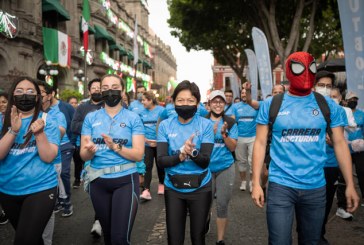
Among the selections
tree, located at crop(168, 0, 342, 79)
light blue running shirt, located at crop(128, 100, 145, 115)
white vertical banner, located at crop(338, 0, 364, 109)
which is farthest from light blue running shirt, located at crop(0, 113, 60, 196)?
tree, located at crop(168, 0, 342, 79)

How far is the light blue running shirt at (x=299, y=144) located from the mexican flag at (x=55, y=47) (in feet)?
72.1

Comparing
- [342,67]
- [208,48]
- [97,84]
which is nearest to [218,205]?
[97,84]

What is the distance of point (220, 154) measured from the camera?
461 cm

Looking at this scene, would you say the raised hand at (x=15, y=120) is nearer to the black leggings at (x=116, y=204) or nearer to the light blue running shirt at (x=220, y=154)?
the black leggings at (x=116, y=204)

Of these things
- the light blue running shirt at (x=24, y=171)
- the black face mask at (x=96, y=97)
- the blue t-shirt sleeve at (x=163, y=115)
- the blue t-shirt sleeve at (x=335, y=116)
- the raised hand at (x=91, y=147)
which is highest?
the black face mask at (x=96, y=97)

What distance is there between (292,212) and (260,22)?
619 inches

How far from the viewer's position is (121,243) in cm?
328

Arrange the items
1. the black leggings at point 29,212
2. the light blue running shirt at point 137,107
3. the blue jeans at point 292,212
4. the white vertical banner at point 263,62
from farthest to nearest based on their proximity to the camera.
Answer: the white vertical banner at point 263,62 < the light blue running shirt at point 137,107 < the black leggings at point 29,212 < the blue jeans at point 292,212

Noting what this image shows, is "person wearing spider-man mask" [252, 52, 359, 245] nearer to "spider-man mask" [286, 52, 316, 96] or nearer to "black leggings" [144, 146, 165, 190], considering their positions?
"spider-man mask" [286, 52, 316, 96]

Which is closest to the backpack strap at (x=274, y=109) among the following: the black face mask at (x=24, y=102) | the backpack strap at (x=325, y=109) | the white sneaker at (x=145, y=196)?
the backpack strap at (x=325, y=109)

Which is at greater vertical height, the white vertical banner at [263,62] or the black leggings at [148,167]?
the white vertical banner at [263,62]

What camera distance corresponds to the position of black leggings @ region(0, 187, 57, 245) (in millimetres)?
2959

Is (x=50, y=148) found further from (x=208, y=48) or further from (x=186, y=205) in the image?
(x=208, y=48)

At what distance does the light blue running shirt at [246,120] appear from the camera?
25.9ft
